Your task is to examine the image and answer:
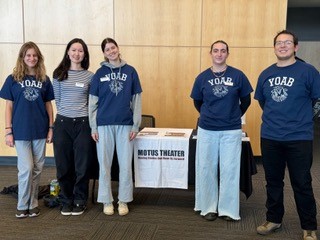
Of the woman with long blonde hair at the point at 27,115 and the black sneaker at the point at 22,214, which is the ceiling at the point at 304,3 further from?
the black sneaker at the point at 22,214

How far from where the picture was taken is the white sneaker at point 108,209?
9.87 feet

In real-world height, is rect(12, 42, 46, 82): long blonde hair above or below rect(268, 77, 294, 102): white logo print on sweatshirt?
above

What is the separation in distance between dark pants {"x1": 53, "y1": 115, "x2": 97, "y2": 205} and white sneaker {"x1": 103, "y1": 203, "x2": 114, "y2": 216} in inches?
7.7

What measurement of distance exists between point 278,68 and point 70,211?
2137 millimetres

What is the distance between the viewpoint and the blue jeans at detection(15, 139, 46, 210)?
111 inches

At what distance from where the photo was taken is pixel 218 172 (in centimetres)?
294

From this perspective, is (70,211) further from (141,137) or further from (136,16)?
(136,16)

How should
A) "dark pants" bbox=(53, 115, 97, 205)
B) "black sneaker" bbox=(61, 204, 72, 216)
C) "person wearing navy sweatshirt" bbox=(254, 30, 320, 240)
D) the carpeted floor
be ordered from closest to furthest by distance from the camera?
"person wearing navy sweatshirt" bbox=(254, 30, 320, 240) → the carpeted floor → "dark pants" bbox=(53, 115, 97, 205) → "black sneaker" bbox=(61, 204, 72, 216)

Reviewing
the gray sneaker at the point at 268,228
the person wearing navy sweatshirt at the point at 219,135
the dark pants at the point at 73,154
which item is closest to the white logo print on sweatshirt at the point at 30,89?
the dark pants at the point at 73,154

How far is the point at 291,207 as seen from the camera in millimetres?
3217

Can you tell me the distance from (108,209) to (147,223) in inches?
16.0

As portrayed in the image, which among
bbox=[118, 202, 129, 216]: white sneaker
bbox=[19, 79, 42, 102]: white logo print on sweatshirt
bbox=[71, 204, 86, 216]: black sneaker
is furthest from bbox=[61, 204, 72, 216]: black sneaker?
bbox=[19, 79, 42, 102]: white logo print on sweatshirt

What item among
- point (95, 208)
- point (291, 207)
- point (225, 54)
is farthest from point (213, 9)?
point (95, 208)

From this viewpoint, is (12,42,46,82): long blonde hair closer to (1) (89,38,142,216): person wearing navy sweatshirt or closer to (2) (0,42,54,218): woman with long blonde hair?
(2) (0,42,54,218): woman with long blonde hair
